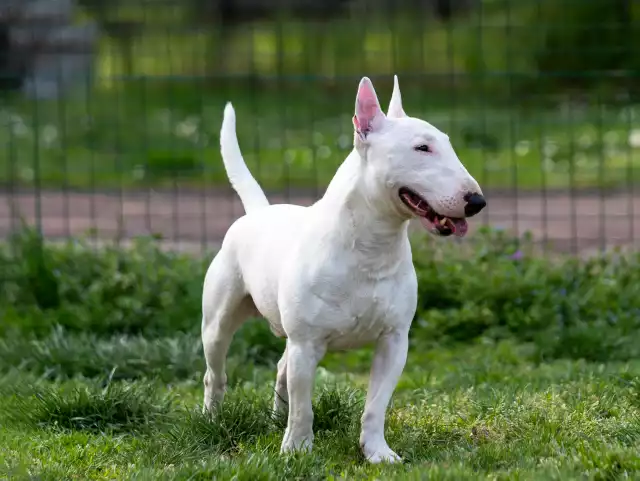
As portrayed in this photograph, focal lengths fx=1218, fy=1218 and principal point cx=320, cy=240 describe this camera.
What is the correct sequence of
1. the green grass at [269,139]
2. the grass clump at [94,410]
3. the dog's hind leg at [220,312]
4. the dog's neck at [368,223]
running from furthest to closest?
the green grass at [269,139]
the grass clump at [94,410]
the dog's hind leg at [220,312]
the dog's neck at [368,223]

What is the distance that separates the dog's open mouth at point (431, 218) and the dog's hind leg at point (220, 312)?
1.03 m

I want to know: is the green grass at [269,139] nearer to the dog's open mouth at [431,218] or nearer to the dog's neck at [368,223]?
the dog's neck at [368,223]

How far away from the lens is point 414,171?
4.40 metres

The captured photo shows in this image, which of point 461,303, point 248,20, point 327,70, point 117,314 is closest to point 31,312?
point 117,314

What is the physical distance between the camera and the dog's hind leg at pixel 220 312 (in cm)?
520

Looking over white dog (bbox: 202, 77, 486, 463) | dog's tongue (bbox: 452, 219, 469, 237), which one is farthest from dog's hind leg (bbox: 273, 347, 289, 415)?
dog's tongue (bbox: 452, 219, 469, 237)

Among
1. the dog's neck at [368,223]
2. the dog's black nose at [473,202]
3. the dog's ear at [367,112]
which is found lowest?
the dog's neck at [368,223]

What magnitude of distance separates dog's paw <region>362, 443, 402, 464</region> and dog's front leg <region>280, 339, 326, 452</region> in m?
0.22

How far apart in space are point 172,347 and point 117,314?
37.8 inches

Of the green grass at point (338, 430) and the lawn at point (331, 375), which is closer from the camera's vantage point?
the green grass at point (338, 430)

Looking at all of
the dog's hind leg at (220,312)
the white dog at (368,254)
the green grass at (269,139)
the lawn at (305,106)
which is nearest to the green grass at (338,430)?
the dog's hind leg at (220,312)

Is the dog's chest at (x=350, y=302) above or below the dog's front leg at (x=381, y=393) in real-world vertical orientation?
above

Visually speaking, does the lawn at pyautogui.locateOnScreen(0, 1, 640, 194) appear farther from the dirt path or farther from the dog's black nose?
the dog's black nose

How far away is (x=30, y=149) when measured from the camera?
13961mm
